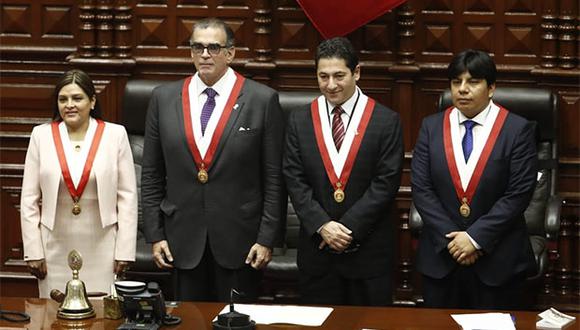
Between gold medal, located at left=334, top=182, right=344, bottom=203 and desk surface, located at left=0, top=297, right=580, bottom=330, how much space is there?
843mm

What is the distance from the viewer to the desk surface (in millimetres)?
4305

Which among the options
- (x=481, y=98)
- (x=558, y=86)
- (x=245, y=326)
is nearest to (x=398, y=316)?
(x=245, y=326)

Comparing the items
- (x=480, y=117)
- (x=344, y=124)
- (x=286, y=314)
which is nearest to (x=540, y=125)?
(x=480, y=117)

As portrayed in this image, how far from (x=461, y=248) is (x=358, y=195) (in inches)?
19.8

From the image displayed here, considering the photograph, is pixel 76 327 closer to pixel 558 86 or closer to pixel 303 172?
pixel 303 172

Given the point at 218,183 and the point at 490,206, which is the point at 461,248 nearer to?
the point at 490,206

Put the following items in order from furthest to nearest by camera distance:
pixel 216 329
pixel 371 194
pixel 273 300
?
pixel 273 300
pixel 371 194
pixel 216 329

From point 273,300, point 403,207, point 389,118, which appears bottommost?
point 273,300

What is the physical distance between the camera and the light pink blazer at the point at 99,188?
17.4ft

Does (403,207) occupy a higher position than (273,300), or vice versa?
(403,207)

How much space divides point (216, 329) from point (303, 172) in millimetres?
1353

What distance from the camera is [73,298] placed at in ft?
14.4

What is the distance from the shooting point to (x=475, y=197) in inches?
209

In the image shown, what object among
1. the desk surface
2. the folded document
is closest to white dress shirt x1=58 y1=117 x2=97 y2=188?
the desk surface
